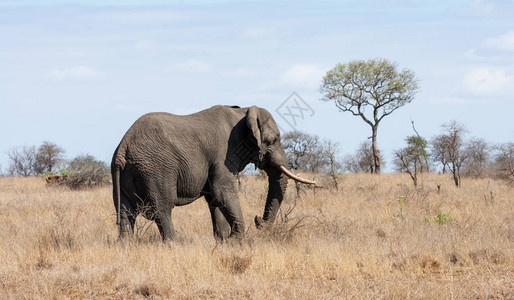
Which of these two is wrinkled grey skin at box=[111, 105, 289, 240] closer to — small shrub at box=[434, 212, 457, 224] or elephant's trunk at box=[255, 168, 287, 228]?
elephant's trunk at box=[255, 168, 287, 228]

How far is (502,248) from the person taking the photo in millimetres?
8562

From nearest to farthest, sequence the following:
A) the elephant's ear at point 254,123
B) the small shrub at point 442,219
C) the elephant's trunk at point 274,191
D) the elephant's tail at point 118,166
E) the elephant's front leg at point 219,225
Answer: the elephant's tail at point 118,166 → the elephant's ear at point 254,123 → the elephant's front leg at point 219,225 → the elephant's trunk at point 274,191 → the small shrub at point 442,219

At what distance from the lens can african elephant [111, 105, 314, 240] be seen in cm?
839

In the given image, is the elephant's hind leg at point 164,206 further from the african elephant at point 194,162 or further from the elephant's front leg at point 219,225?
the elephant's front leg at point 219,225

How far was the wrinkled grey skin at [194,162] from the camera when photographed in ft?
27.5

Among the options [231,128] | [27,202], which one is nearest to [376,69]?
[27,202]

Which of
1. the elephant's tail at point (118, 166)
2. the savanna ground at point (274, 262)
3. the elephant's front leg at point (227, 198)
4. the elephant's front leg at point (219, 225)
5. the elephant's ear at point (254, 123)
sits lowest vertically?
the savanna ground at point (274, 262)

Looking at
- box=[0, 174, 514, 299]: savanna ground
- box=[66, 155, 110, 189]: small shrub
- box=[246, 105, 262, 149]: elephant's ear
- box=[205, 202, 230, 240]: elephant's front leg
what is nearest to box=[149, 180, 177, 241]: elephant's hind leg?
box=[0, 174, 514, 299]: savanna ground

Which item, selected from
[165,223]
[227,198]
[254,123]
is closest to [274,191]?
[227,198]

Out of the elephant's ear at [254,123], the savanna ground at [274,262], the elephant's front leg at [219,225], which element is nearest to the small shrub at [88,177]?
the savanna ground at [274,262]

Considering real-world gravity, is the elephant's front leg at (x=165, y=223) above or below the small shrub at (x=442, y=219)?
above

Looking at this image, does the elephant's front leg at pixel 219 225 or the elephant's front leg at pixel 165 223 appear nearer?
the elephant's front leg at pixel 165 223

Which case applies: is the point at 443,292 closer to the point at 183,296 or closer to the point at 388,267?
the point at 388,267

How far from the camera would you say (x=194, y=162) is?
8.73 m
